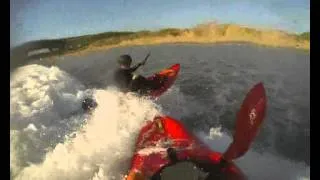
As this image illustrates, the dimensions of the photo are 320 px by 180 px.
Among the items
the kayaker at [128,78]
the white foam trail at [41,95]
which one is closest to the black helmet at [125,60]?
the kayaker at [128,78]

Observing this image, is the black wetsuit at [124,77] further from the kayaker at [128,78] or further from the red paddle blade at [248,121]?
the red paddle blade at [248,121]

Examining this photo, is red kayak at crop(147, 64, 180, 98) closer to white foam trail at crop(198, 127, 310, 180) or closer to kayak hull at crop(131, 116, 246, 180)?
kayak hull at crop(131, 116, 246, 180)

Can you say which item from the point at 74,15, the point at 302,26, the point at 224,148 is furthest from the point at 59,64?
the point at 302,26

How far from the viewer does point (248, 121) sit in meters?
4.02

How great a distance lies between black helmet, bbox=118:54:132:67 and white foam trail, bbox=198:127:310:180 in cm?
52

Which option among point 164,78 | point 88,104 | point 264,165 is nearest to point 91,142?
point 88,104

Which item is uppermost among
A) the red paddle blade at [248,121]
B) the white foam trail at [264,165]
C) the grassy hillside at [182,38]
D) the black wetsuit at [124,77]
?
the grassy hillside at [182,38]

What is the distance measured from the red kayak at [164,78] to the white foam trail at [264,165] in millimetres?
320

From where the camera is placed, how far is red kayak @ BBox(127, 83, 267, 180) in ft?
13.1

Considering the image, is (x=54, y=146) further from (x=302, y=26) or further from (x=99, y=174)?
(x=302, y=26)

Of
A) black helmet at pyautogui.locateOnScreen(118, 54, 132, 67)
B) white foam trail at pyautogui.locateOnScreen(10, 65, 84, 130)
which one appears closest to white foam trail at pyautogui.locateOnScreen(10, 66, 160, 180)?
white foam trail at pyautogui.locateOnScreen(10, 65, 84, 130)

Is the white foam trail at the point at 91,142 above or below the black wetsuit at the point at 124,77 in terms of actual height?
below

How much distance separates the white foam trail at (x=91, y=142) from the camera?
4055 millimetres

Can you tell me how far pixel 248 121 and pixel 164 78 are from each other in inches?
17.3
